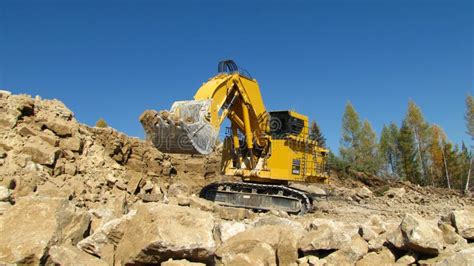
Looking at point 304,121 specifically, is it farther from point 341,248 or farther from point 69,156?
point 341,248

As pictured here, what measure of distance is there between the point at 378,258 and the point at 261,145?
856 centimetres

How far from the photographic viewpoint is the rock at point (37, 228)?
511cm

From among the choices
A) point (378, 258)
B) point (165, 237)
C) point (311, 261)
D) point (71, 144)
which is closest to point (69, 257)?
point (165, 237)

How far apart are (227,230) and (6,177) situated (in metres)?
6.39

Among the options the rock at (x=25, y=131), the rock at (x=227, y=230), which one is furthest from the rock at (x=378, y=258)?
the rock at (x=25, y=131)

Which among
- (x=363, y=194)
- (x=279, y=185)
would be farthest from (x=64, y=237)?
(x=363, y=194)

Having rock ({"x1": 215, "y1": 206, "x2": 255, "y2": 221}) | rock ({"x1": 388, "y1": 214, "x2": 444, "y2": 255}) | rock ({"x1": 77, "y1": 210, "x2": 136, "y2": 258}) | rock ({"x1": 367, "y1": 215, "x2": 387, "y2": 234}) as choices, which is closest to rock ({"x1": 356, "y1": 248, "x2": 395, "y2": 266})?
rock ({"x1": 388, "y1": 214, "x2": 444, "y2": 255})

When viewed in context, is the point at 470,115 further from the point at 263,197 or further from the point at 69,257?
the point at 69,257

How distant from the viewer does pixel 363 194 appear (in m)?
21.7

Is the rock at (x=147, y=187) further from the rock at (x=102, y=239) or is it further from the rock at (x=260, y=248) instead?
the rock at (x=260, y=248)

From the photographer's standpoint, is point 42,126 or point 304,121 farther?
point 304,121

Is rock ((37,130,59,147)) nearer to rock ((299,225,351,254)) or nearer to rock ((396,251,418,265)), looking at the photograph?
rock ((299,225,351,254))

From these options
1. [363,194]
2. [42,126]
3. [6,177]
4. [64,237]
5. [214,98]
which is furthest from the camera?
[363,194]

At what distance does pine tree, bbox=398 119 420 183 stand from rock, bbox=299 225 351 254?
37.0 m
